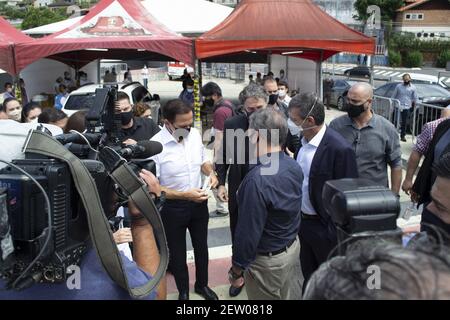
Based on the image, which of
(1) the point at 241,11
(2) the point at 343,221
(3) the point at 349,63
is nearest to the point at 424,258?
(2) the point at 343,221

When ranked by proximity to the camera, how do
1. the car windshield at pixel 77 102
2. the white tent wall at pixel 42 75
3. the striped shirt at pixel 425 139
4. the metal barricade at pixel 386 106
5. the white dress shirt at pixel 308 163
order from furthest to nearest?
the white tent wall at pixel 42 75, the car windshield at pixel 77 102, the metal barricade at pixel 386 106, the striped shirt at pixel 425 139, the white dress shirt at pixel 308 163

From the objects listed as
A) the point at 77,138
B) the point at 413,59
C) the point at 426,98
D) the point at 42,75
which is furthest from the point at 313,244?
the point at 413,59

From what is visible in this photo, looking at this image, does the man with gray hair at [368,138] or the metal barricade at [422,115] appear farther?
the metal barricade at [422,115]

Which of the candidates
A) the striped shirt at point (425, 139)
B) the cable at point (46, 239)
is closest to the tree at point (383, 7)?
the striped shirt at point (425, 139)

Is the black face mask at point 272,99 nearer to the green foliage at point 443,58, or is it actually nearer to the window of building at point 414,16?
the green foliage at point 443,58

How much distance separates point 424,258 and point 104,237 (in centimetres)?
86

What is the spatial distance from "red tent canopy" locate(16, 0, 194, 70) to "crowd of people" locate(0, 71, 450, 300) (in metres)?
4.35

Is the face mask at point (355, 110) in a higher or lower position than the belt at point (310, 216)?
higher

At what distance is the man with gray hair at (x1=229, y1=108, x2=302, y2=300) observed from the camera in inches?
Answer: 96.5

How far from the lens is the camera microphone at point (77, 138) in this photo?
4.96 feet

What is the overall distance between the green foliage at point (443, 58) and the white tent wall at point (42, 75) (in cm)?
4004

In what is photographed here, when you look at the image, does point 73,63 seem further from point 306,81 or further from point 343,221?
point 343,221

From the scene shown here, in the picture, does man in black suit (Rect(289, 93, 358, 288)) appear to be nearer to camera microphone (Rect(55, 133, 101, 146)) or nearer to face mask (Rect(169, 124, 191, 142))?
face mask (Rect(169, 124, 191, 142))
